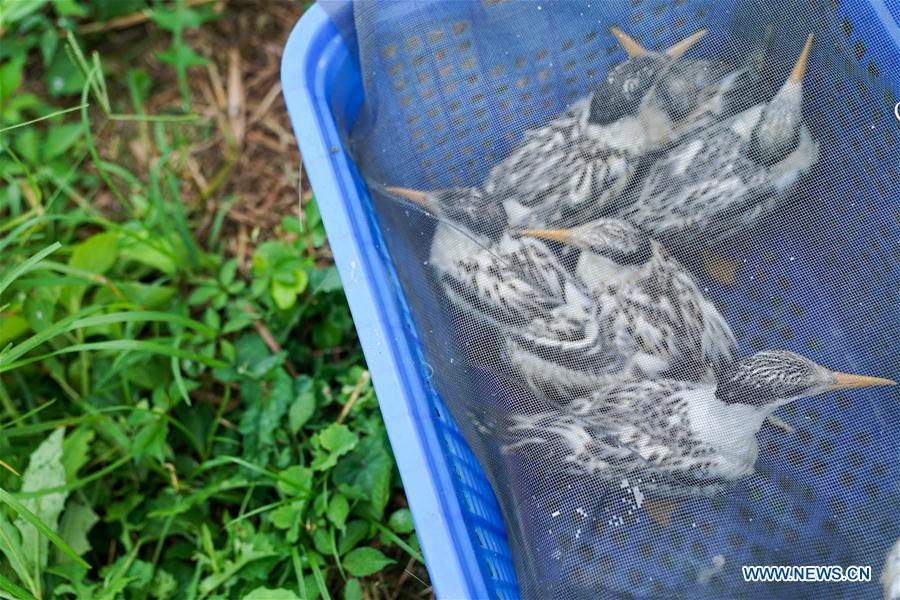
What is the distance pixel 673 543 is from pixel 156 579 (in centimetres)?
114

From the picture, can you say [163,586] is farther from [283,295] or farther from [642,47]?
[642,47]

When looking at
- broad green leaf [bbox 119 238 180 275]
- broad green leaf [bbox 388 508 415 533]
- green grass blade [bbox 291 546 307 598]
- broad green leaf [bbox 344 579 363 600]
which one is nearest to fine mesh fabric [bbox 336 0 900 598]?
broad green leaf [bbox 388 508 415 533]

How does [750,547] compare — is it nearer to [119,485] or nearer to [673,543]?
[673,543]

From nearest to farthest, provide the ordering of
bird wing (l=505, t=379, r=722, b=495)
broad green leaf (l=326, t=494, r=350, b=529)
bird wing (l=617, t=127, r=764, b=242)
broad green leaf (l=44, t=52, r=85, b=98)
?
bird wing (l=505, t=379, r=722, b=495) < bird wing (l=617, t=127, r=764, b=242) < broad green leaf (l=326, t=494, r=350, b=529) < broad green leaf (l=44, t=52, r=85, b=98)

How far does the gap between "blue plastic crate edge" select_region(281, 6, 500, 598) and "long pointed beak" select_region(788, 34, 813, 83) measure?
0.90 metres

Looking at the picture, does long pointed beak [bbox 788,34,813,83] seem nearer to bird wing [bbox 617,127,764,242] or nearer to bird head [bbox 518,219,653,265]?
bird wing [bbox 617,127,764,242]

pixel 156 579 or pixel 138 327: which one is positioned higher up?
pixel 138 327

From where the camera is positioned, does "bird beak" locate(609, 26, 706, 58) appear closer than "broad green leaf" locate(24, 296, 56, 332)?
Yes

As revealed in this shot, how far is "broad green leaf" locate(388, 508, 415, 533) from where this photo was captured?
1897 millimetres

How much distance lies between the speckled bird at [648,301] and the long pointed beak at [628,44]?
365 mm

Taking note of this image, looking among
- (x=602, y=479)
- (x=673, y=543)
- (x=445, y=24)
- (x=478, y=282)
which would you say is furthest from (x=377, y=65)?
(x=673, y=543)

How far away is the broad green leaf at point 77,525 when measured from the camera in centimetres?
197

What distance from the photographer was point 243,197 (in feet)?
8.31

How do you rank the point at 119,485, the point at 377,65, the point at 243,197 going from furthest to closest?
the point at 243,197, the point at 119,485, the point at 377,65
